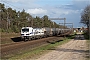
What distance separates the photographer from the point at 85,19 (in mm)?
71562

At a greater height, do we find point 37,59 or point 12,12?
point 12,12

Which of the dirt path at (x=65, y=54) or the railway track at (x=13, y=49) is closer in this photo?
the dirt path at (x=65, y=54)

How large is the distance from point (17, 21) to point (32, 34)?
33.0m

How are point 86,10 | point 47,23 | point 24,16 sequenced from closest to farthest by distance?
point 86,10 → point 24,16 → point 47,23

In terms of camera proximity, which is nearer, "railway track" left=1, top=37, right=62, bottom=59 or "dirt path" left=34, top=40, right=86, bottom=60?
"dirt path" left=34, top=40, right=86, bottom=60

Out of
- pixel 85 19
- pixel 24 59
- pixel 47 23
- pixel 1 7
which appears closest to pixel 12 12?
pixel 1 7

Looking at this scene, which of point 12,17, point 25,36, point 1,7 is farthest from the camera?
point 12,17

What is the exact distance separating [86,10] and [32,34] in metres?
27.6

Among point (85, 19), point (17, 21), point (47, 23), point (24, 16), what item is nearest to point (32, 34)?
point (85, 19)

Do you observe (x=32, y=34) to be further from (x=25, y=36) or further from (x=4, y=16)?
(x=4, y=16)

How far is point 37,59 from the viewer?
15.5m

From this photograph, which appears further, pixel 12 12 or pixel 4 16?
pixel 12 12

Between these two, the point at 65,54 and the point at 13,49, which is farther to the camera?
the point at 13,49

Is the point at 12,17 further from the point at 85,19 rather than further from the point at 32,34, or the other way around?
the point at 32,34
